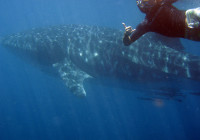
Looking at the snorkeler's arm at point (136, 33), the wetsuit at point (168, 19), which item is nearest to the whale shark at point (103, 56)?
the snorkeler's arm at point (136, 33)

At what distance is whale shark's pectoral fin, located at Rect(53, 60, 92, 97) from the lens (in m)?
11.3

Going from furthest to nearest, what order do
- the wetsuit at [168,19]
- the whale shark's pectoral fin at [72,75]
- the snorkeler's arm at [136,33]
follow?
the whale shark's pectoral fin at [72,75] < the snorkeler's arm at [136,33] < the wetsuit at [168,19]

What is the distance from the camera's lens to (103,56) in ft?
34.6

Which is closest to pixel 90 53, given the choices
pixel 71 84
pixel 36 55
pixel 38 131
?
pixel 71 84

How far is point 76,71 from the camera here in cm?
1169

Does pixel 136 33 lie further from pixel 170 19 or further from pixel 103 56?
pixel 103 56

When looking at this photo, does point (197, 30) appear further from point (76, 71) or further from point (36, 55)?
point (36, 55)

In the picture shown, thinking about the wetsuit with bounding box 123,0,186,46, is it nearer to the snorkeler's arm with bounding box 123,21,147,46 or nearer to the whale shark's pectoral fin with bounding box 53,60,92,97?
the snorkeler's arm with bounding box 123,21,147,46

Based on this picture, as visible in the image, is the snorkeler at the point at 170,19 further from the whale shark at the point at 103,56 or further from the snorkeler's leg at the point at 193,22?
the whale shark at the point at 103,56

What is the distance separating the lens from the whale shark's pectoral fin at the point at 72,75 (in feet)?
37.2

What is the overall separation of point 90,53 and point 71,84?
240 cm

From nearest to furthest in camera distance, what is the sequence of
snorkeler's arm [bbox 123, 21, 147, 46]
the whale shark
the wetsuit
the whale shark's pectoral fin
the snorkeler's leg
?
the snorkeler's leg
the wetsuit
snorkeler's arm [bbox 123, 21, 147, 46]
the whale shark
the whale shark's pectoral fin

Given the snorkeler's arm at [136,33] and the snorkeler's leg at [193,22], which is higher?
the snorkeler's arm at [136,33]

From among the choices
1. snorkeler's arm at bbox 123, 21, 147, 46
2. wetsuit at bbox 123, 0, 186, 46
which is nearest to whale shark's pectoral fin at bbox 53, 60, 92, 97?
snorkeler's arm at bbox 123, 21, 147, 46
